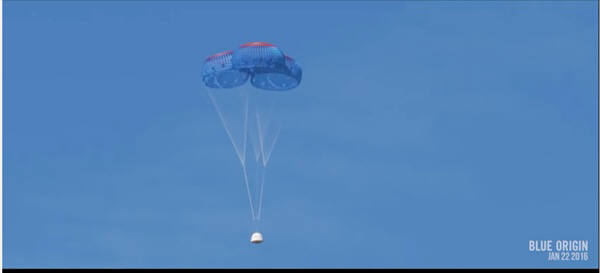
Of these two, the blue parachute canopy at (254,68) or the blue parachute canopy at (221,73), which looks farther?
the blue parachute canopy at (221,73)

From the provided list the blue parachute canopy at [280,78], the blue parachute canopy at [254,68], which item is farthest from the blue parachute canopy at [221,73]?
the blue parachute canopy at [280,78]

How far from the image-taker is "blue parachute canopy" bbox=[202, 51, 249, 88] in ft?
179

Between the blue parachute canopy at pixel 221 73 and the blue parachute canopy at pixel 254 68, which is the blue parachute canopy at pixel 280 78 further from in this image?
the blue parachute canopy at pixel 221 73

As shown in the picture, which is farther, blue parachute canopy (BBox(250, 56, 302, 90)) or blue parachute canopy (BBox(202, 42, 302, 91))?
blue parachute canopy (BBox(250, 56, 302, 90))

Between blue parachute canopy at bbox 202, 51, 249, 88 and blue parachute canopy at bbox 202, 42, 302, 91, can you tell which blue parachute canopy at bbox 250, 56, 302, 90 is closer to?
blue parachute canopy at bbox 202, 42, 302, 91

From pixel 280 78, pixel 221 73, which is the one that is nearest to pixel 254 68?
pixel 221 73

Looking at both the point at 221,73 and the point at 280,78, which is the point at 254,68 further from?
the point at 280,78

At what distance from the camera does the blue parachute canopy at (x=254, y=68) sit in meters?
53.3

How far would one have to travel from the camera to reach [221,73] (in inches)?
2164

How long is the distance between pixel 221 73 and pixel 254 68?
160cm

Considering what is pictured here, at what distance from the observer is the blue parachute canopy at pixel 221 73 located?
5453cm

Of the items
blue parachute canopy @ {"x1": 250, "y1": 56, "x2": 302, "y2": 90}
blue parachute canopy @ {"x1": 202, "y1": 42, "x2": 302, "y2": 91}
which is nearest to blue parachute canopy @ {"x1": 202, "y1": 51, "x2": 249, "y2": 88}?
blue parachute canopy @ {"x1": 202, "y1": 42, "x2": 302, "y2": 91}

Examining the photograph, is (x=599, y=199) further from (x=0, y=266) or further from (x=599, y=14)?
(x=0, y=266)
